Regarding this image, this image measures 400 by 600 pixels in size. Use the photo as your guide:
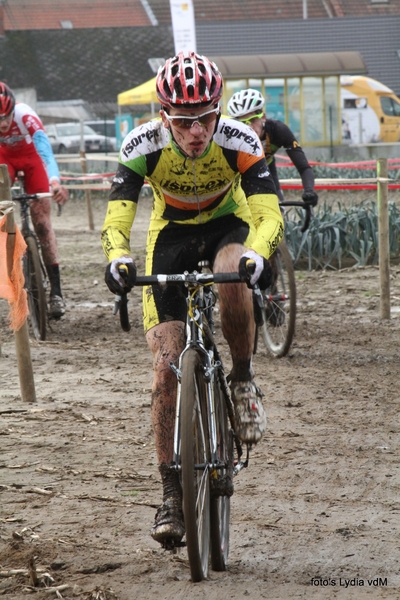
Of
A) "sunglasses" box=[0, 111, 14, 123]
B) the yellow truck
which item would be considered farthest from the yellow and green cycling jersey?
the yellow truck

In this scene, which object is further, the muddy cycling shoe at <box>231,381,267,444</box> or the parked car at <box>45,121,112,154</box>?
the parked car at <box>45,121,112,154</box>

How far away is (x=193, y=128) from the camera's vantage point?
395 cm

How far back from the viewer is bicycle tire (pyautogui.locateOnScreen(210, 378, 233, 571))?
12.5ft

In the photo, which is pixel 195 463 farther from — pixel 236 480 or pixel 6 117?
pixel 6 117

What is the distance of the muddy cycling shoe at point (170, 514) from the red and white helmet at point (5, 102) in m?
5.33

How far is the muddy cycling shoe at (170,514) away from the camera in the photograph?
3641 millimetres

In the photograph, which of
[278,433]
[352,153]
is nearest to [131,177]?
[278,433]

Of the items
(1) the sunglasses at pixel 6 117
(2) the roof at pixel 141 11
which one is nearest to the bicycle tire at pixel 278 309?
(1) the sunglasses at pixel 6 117

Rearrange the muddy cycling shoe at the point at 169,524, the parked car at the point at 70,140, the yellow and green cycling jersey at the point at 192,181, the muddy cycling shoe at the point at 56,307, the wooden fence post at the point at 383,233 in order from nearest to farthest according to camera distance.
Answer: the muddy cycling shoe at the point at 169,524 < the yellow and green cycling jersey at the point at 192,181 < the wooden fence post at the point at 383,233 < the muddy cycling shoe at the point at 56,307 < the parked car at the point at 70,140

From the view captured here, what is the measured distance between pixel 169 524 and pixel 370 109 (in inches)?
1247

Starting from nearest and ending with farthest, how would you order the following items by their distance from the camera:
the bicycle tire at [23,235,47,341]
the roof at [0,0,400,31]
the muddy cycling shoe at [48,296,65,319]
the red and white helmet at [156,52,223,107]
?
the red and white helmet at [156,52,223,107] < the bicycle tire at [23,235,47,341] < the muddy cycling shoe at [48,296,65,319] < the roof at [0,0,400,31]

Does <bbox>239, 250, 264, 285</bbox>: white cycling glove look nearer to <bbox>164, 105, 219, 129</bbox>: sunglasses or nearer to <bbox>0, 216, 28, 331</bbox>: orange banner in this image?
<bbox>164, 105, 219, 129</bbox>: sunglasses

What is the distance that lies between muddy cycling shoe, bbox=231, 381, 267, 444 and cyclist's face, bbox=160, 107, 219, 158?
40.1 inches

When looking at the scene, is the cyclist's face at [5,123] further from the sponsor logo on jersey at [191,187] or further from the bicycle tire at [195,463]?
the bicycle tire at [195,463]
